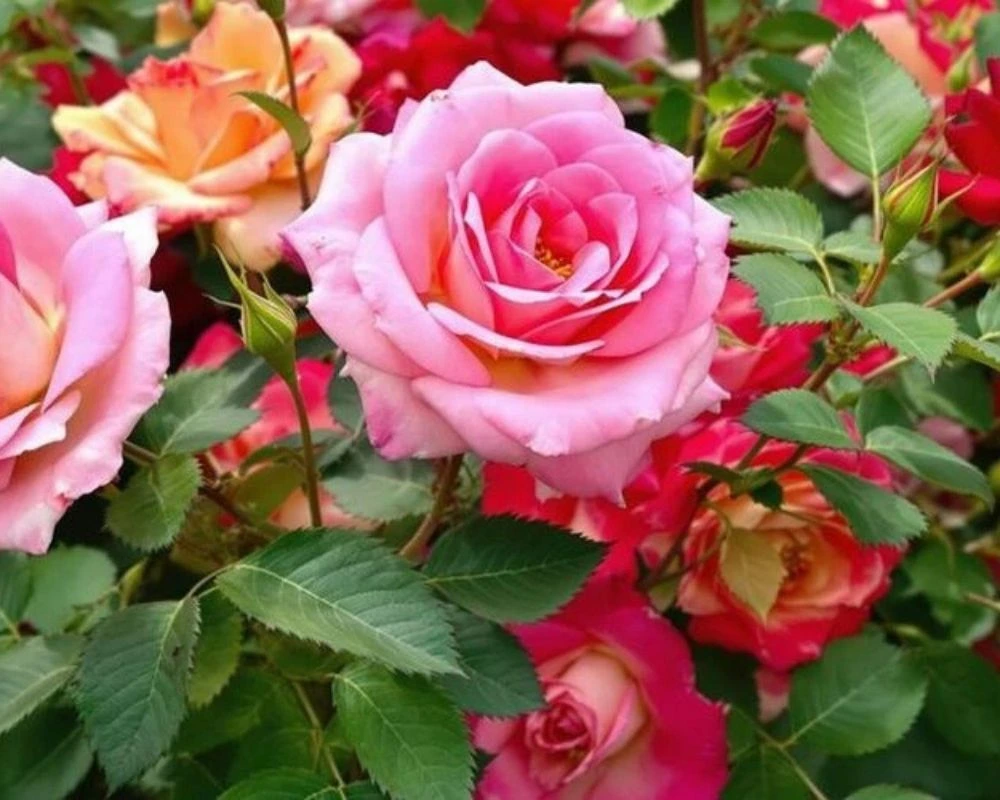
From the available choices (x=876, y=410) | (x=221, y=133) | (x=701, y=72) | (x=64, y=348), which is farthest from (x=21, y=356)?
(x=701, y=72)

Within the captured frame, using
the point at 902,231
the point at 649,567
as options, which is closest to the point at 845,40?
Answer: the point at 902,231

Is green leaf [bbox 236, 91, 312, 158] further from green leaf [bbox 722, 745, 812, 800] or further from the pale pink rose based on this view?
green leaf [bbox 722, 745, 812, 800]

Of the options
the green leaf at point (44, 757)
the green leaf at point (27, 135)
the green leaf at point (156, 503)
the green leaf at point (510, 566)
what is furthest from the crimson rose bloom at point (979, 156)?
the green leaf at point (27, 135)

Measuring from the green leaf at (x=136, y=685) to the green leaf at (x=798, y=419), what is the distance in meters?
0.22

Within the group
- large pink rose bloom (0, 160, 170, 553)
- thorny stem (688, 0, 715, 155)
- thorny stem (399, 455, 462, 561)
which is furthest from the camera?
thorny stem (688, 0, 715, 155)

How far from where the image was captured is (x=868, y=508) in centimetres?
58

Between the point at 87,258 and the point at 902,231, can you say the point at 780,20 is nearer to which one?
the point at 902,231

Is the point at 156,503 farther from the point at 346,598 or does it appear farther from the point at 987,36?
the point at 987,36

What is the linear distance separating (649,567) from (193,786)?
0.22 meters

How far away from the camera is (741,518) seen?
641mm

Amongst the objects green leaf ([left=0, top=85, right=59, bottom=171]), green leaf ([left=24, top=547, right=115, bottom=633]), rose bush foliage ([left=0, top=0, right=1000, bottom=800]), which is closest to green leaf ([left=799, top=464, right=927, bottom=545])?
rose bush foliage ([left=0, top=0, right=1000, bottom=800])

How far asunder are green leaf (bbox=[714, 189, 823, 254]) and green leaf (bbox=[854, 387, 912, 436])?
84mm

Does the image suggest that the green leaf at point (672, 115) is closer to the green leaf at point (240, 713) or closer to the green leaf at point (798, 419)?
the green leaf at point (798, 419)

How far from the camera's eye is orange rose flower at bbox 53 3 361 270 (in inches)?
26.7
